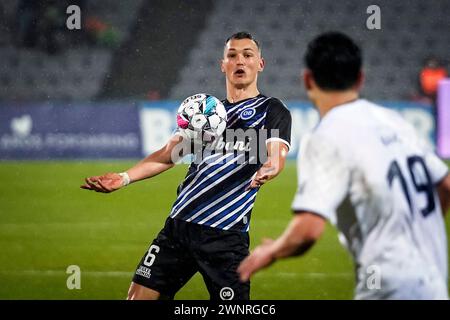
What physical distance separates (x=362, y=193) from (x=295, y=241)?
297 mm

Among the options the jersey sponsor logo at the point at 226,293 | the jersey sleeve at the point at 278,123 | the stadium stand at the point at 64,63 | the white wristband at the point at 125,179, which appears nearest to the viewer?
the jersey sponsor logo at the point at 226,293

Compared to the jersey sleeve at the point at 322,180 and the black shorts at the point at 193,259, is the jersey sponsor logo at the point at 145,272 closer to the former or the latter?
the black shorts at the point at 193,259

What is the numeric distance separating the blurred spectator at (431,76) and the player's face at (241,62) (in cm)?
1208

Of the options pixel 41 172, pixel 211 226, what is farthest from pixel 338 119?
pixel 41 172

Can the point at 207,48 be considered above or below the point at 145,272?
above

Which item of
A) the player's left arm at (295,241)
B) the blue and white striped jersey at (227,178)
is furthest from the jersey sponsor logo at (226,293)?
the player's left arm at (295,241)

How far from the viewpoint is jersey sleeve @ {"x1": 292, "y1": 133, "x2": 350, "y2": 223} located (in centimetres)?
309

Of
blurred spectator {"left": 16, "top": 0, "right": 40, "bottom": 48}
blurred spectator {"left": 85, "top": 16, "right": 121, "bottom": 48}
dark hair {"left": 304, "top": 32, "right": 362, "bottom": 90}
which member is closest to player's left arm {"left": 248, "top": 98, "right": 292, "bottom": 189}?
dark hair {"left": 304, "top": 32, "right": 362, "bottom": 90}

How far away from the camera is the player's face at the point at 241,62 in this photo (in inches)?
212

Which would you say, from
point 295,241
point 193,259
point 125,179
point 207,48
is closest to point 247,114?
point 125,179

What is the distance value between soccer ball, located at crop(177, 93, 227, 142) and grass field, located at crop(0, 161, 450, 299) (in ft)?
6.96

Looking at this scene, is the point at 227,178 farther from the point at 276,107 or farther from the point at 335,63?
the point at 335,63

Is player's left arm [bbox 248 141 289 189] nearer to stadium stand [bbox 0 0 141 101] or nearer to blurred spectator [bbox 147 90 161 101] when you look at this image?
blurred spectator [bbox 147 90 161 101]

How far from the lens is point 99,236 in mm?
10109
